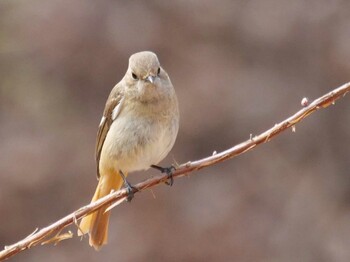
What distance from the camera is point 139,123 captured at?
3646mm

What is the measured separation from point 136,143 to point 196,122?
352 cm

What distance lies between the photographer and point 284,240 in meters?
7.16

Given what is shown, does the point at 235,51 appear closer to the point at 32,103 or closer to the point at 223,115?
the point at 223,115

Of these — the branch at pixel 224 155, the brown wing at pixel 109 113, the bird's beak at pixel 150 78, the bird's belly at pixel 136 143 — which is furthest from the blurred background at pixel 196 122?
the branch at pixel 224 155

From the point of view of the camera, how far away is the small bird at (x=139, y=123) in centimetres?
357

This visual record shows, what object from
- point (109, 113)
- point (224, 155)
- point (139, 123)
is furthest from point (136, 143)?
point (224, 155)

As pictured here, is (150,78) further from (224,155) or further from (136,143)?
(224,155)

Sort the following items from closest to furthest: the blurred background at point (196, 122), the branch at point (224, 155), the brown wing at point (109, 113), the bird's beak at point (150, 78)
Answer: the branch at point (224, 155)
the bird's beak at point (150, 78)
the brown wing at point (109, 113)
the blurred background at point (196, 122)

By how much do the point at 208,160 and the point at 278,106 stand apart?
A: 4879 mm

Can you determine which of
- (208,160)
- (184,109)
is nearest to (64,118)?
(184,109)

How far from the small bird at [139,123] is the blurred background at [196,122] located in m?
3.28

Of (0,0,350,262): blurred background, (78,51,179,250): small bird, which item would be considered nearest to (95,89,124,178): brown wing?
(78,51,179,250): small bird

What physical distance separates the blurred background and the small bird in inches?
129

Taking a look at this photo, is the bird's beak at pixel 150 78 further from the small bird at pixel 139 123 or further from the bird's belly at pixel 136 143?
the bird's belly at pixel 136 143
